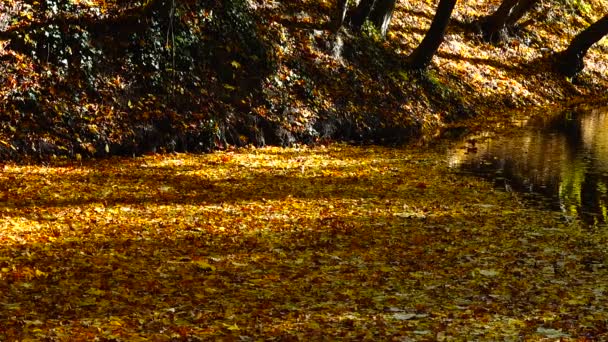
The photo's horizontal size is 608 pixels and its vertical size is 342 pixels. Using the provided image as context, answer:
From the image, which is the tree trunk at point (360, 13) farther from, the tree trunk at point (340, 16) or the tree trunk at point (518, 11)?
the tree trunk at point (518, 11)

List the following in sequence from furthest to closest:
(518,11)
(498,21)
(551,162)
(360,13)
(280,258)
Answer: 1. (518,11)
2. (498,21)
3. (360,13)
4. (551,162)
5. (280,258)

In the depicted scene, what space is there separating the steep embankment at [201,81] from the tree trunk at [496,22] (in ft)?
18.9

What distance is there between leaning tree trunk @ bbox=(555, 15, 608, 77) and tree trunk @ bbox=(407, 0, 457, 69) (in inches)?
388

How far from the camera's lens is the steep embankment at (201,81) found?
13312 millimetres

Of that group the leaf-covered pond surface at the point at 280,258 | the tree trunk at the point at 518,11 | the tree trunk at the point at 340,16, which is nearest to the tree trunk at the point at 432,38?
the tree trunk at the point at 340,16

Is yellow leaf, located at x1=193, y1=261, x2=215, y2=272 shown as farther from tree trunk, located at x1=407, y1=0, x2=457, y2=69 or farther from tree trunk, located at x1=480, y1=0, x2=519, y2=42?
tree trunk, located at x1=480, y1=0, x2=519, y2=42

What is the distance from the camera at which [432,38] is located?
2117cm

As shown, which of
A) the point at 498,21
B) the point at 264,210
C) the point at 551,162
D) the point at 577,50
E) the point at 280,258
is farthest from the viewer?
the point at 577,50

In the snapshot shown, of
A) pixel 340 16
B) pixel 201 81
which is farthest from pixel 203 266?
pixel 340 16

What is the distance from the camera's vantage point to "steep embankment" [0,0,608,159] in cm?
1331

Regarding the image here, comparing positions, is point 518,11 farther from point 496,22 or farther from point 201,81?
point 201,81

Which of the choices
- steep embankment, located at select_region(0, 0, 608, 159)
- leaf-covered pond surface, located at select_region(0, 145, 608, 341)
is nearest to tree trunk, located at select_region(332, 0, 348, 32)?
steep embankment, located at select_region(0, 0, 608, 159)

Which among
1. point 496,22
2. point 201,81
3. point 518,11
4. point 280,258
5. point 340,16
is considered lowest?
point 280,258

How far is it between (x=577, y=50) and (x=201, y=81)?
18864 millimetres
